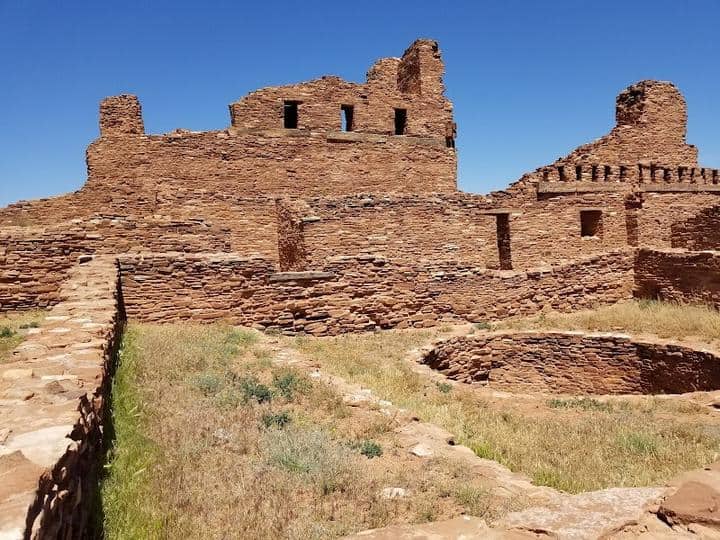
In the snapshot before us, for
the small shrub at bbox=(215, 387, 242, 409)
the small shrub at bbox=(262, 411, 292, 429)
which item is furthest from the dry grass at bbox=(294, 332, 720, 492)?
the small shrub at bbox=(215, 387, 242, 409)

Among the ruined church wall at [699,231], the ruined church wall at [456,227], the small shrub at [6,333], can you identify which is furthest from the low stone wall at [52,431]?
the ruined church wall at [699,231]

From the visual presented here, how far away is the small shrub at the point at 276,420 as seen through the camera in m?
5.41

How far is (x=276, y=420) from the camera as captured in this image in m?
5.49

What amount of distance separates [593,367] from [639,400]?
265 cm

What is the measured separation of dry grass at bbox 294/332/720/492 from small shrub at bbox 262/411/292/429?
1.68 meters

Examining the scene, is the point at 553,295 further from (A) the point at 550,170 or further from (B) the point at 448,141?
(B) the point at 448,141

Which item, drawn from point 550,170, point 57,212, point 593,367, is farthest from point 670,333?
point 57,212

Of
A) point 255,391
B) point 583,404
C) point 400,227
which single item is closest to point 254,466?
point 255,391

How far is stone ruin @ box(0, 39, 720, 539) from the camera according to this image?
445cm

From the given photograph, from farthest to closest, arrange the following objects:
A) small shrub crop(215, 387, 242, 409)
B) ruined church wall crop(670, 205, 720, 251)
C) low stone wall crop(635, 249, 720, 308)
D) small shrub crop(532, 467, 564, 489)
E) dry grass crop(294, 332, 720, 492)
A: ruined church wall crop(670, 205, 720, 251) < low stone wall crop(635, 249, 720, 308) < small shrub crop(215, 387, 242, 409) < dry grass crop(294, 332, 720, 492) < small shrub crop(532, 467, 564, 489)

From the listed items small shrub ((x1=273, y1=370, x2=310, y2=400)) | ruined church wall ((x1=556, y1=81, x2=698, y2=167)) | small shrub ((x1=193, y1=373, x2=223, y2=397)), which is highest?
ruined church wall ((x1=556, y1=81, x2=698, y2=167))

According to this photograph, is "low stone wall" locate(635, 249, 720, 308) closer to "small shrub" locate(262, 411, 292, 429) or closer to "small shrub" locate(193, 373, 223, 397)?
"small shrub" locate(262, 411, 292, 429)

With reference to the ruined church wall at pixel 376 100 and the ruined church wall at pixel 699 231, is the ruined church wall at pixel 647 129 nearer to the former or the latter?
the ruined church wall at pixel 699 231

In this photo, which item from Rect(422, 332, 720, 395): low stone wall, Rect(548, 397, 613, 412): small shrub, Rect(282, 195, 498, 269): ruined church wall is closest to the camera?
Rect(548, 397, 613, 412): small shrub
